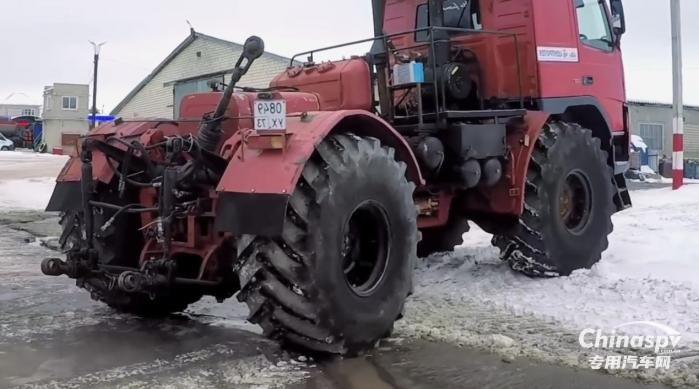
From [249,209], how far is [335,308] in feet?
2.62

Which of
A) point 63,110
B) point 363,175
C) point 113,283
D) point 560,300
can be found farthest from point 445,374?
point 63,110

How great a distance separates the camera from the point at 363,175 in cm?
473

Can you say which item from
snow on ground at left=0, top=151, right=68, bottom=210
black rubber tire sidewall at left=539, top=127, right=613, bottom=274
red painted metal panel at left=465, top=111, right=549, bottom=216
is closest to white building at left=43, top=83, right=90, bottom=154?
snow on ground at left=0, top=151, right=68, bottom=210

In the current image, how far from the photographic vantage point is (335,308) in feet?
14.9

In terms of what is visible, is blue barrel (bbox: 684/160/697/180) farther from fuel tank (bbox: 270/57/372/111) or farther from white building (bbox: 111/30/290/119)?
fuel tank (bbox: 270/57/372/111)

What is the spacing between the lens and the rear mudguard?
14.0ft

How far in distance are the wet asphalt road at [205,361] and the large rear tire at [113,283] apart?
0.10m

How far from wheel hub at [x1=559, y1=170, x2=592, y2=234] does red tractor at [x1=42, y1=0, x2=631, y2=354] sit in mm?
20

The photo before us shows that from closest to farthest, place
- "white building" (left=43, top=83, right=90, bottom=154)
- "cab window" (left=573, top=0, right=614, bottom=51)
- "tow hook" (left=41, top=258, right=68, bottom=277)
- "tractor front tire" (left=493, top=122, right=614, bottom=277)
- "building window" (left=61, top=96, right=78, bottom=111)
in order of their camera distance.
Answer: "tow hook" (left=41, top=258, right=68, bottom=277) < "tractor front tire" (left=493, top=122, right=614, bottom=277) < "cab window" (left=573, top=0, right=614, bottom=51) < "white building" (left=43, top=83, right=90, bottom=154) < "building window" (left=61, top=96, right=78, bottom=111)

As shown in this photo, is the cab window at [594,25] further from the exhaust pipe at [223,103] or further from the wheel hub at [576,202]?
the exhaust pipe at [223,103]

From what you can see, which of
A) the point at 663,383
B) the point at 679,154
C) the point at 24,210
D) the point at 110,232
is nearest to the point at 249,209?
the point at 110,232

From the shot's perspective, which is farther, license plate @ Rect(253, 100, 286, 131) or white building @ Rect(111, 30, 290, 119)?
white building @ Rect(111, 30, 290, 119)

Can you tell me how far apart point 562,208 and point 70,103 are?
2533 inches

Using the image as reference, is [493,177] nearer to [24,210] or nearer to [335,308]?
[335,308]
